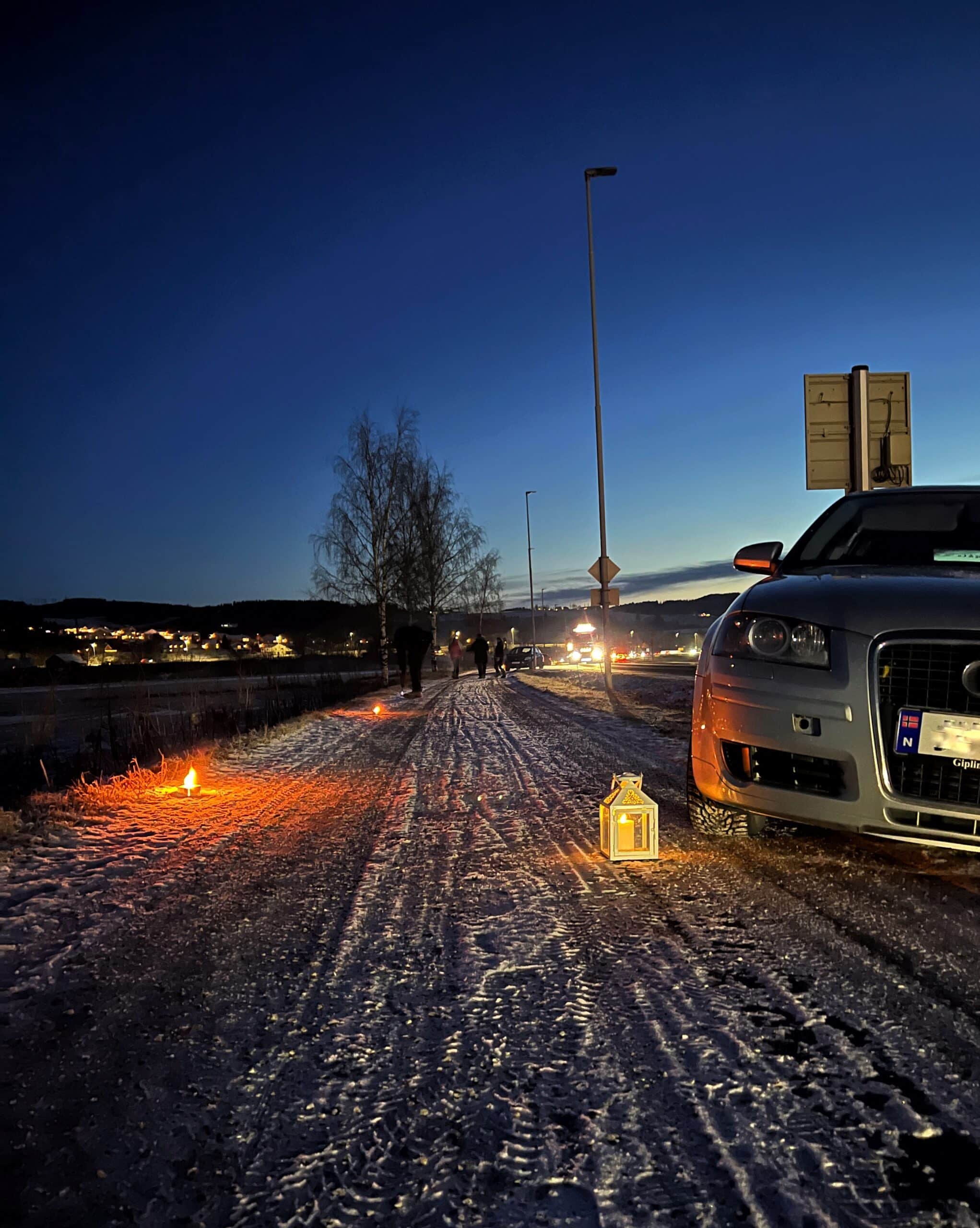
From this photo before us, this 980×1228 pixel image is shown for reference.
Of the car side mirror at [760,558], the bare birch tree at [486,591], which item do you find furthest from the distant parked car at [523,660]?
the car side mirror at [760,558]

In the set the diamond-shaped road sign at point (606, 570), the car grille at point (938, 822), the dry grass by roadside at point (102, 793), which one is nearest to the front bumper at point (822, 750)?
the car grille at point (938, 822)

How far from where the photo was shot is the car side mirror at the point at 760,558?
4.83 m

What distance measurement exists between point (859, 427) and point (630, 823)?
723 cm

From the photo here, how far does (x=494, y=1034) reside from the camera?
7.52 ft

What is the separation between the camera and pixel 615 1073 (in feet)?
6.76

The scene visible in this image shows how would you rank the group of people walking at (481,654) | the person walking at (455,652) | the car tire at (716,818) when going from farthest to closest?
the person walking at (455,652), the group of people walking at (481,654), the car tire at (716,818)

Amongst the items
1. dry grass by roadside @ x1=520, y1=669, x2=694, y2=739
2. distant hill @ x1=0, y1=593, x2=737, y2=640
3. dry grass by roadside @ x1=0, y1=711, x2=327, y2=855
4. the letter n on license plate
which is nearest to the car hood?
the letter n on license plate

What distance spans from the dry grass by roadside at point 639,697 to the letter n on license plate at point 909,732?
20.7 feet

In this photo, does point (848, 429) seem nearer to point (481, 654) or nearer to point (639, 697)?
point (639, 697)

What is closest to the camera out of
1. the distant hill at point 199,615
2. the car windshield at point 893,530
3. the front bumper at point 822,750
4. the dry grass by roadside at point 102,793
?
the front bumper at point 822,750

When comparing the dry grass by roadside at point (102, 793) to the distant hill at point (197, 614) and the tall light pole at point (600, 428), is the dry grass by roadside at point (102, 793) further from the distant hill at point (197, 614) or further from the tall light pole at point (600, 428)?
the distant hill at point (197, 614)

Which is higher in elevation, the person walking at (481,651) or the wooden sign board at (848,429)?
the wooden sign board at (848,429)

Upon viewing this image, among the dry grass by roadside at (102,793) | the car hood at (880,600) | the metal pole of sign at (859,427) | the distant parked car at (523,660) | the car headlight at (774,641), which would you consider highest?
the metal pole of sign at (859,427)

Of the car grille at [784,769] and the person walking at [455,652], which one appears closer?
the car grille at [784,769]
